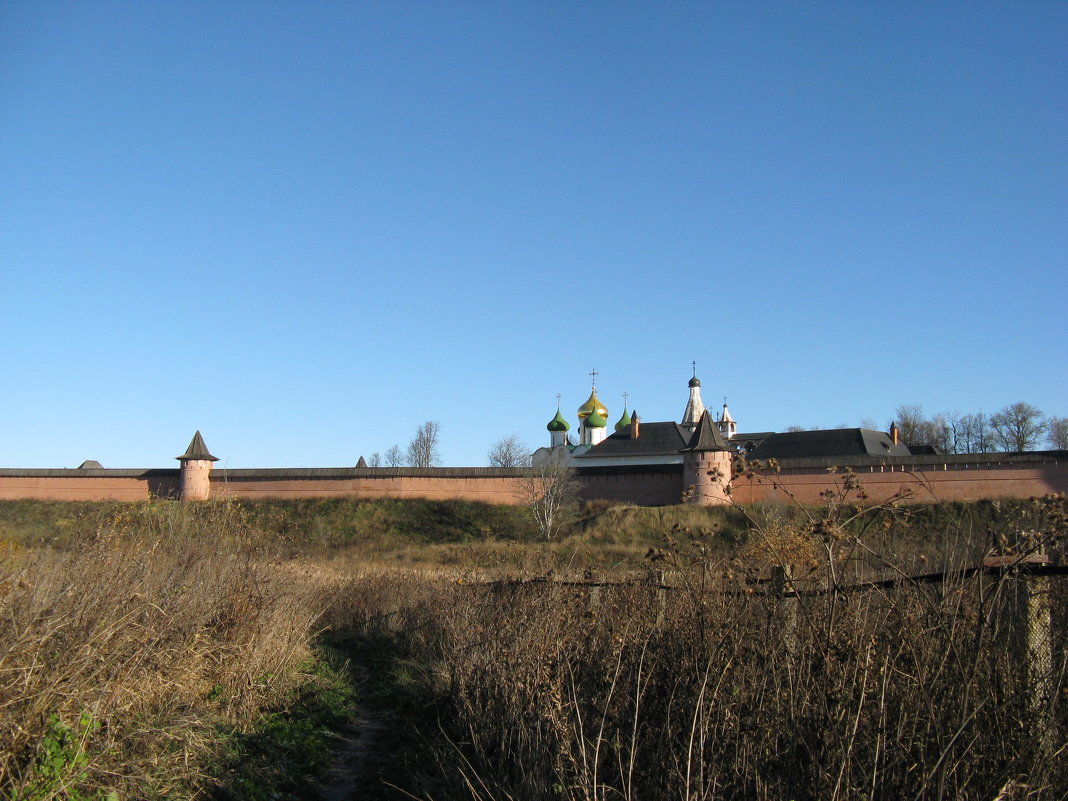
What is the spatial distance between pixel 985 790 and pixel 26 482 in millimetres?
42835

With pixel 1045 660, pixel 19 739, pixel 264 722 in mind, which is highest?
pixel 1045 660

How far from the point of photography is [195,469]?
37.6m

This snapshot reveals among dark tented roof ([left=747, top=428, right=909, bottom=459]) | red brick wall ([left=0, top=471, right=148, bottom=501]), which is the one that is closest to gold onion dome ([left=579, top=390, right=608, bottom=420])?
dark tented roof ([left=747, top=428, right=909, bottom=459])

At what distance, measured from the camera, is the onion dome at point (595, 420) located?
215 ft

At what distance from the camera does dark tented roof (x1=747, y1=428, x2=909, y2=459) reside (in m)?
46.9

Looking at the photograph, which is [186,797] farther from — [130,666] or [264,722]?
[264,722]

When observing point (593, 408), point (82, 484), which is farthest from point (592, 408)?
point (82, 484)

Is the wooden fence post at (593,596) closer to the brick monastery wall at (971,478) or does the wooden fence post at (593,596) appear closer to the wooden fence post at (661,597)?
the wooden fence post at (661,597)

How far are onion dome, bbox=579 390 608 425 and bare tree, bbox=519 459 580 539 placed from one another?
28.3m

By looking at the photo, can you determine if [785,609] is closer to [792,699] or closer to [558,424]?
[792,699]

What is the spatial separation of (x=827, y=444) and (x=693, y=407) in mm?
11725

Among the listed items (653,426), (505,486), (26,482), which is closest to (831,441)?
(653,426)

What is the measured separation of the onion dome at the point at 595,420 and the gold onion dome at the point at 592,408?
4.5 inches

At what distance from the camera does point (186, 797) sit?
A: 4758mm
